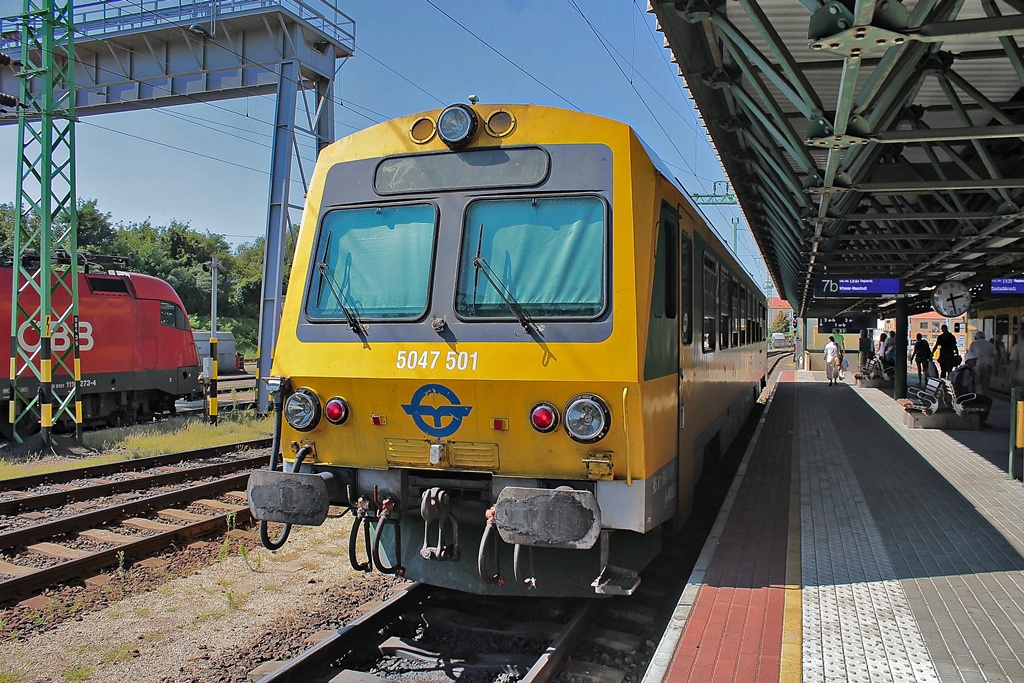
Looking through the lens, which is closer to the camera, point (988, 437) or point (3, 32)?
point (988, 437)

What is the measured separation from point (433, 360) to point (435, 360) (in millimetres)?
13

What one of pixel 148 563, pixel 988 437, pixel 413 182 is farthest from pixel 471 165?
pixel 988 437

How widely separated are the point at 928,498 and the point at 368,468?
20.7 feet

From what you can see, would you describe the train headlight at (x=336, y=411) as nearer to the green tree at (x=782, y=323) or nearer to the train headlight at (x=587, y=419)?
the train headlight at (x=587, y=419)

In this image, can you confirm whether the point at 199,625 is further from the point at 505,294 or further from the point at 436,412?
the point at 505,294

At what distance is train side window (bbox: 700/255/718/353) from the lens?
735cm

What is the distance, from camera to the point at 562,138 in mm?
5176

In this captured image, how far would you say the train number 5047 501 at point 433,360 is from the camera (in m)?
4.95

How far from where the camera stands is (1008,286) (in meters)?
14.2

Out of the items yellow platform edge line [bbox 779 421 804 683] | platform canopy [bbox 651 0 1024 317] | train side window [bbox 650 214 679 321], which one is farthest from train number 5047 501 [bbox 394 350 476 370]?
platform canopy [bbox 651 0 1024 317]

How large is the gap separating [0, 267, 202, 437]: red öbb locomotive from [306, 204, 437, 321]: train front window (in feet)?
36.1

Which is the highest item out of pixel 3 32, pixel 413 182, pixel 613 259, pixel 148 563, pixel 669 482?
pixel 3 32

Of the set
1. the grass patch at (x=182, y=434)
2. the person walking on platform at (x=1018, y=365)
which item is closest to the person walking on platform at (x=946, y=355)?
the person walking on platform at (x=1018, y=365)

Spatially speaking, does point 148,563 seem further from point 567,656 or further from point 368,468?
point 567,656
